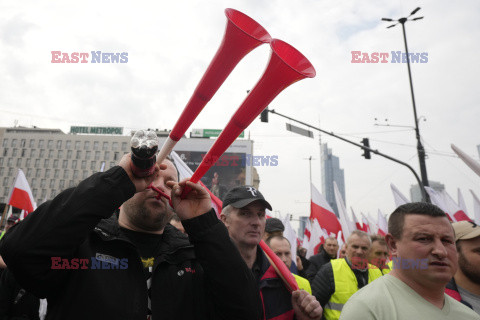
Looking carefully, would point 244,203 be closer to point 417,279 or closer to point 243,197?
point 243,197

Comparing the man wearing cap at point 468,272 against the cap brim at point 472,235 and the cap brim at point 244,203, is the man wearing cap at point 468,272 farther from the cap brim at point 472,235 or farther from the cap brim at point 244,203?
the cap brim at point 244,203

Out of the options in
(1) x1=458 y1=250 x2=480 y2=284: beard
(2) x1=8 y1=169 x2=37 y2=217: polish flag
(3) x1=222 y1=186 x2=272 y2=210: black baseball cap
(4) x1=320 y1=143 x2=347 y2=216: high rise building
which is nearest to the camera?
(1) x1=458 y1=250 x2=480 y2=284: beard

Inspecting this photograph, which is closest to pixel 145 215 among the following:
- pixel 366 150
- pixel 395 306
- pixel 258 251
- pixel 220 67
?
pixel 220 67

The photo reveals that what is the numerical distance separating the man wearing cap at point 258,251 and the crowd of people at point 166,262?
1 centimetres

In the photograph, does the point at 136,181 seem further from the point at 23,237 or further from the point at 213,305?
the point at 213,305

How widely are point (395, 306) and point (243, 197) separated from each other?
4.39 feet

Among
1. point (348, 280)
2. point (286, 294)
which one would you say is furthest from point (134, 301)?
point (348, 280)

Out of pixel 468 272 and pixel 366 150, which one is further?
pixel 366 150

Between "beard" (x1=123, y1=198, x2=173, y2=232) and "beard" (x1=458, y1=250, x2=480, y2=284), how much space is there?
2.41 metres

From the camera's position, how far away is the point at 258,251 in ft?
9.05

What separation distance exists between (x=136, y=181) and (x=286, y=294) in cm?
148

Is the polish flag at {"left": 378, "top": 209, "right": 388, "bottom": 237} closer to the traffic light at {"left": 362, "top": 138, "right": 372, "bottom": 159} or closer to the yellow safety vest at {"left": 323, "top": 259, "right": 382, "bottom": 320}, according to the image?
the traffic light at {"left": 362, "top": 138, "right": 372, "bottom": 159}

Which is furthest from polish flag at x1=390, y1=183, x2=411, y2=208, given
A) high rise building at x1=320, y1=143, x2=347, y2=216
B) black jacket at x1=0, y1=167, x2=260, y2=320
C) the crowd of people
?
high rise building at x1=320, y1=143, x2=347, y2=216

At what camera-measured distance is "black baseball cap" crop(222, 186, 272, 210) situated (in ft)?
8.99
